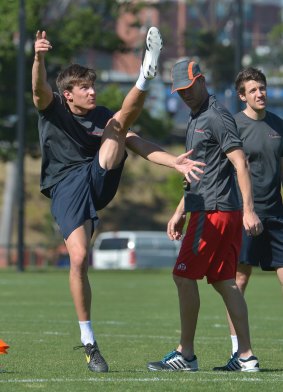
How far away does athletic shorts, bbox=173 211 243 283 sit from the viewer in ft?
29.8

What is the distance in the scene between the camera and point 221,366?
376 inches

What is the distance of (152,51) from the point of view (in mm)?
8461

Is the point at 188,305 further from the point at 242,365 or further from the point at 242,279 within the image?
the point at 242,279

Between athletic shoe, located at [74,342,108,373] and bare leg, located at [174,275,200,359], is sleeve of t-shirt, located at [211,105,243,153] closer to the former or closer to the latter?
bare leg, located at [174,275,200,359]

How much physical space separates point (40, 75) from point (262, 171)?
84.7 inches

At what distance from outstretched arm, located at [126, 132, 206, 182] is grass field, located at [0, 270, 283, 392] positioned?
136 cm

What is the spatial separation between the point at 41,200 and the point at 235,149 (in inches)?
2038

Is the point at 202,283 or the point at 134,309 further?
the point at 202,283

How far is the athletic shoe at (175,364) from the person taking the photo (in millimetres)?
9133

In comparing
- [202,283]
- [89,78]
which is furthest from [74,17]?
[89,78]

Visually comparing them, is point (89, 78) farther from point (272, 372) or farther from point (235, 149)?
point (272, 372)

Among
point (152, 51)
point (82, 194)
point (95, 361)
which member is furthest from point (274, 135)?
point (95, 361)

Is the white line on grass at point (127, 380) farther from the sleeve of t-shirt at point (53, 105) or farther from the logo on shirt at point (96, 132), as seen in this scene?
the sleeve of t-shirt at point (53, 105)

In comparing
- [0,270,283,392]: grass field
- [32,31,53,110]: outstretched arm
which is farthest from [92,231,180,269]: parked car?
[32,31,53,110]: outstretched arm
